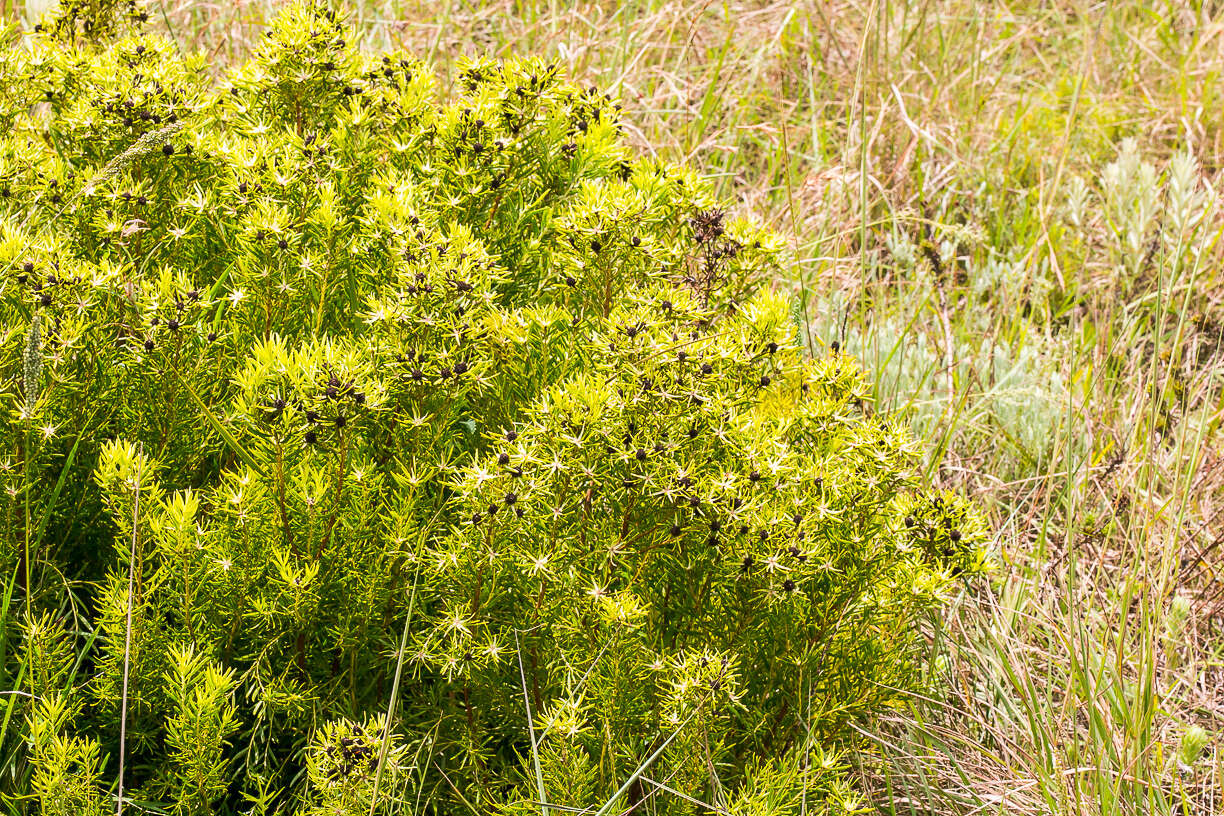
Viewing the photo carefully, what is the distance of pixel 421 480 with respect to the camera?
1.83 m

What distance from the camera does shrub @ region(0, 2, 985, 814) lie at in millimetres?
1741

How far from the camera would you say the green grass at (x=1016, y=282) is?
2.34m

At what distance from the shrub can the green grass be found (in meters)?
0.41

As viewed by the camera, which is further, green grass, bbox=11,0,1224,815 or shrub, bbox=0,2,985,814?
green grass, bbox=11,0,1224,815

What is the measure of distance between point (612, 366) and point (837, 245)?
2.00 metres

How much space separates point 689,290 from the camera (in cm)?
202

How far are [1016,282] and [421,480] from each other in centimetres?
275

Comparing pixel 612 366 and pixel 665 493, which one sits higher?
pixel 612 366

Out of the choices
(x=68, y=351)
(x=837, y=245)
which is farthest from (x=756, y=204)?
(x=68, y=351)

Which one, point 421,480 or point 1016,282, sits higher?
point 421,480

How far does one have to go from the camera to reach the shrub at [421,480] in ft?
5.71

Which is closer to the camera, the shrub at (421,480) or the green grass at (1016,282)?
the shrub at (421,480)

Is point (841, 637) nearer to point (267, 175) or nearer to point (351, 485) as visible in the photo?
point (351, 485)

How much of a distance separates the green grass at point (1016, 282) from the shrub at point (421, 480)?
0.41 meters
